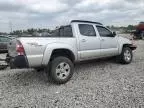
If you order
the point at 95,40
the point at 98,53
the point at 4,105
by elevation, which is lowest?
the point at 4,105

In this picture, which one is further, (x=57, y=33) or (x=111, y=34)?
(x=111, y=34)

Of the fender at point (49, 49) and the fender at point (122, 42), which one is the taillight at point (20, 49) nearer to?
the fender at point (49, 49)

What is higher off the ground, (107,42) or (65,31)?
(65,31)

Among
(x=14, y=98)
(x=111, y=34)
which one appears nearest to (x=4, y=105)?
(x=14, y=98)

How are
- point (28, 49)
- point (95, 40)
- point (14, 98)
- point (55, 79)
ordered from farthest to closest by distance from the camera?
point (95, 40) → point (55, 79) → point (28, 49) → point (14, 98)

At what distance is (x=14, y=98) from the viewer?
441cm

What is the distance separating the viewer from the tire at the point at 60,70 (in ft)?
16.8

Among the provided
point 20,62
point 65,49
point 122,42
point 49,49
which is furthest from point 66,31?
point 122,42

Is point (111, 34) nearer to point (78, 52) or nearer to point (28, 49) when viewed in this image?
point (78, 52)

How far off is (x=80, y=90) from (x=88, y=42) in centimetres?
200

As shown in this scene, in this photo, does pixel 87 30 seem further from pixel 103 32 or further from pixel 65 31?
pixel 103 32

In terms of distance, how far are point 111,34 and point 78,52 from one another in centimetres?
212

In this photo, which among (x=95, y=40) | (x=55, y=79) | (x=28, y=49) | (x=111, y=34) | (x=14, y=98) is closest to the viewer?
(x=14, y=98)

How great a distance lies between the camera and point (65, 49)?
5527 millimetres
